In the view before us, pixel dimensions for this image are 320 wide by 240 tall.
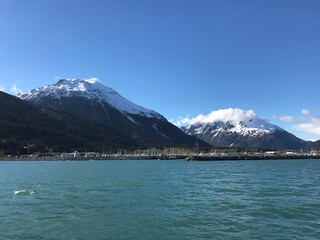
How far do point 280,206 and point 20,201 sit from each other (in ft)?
98.3

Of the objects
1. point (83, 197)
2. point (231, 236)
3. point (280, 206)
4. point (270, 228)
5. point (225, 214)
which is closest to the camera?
point (231, 236)

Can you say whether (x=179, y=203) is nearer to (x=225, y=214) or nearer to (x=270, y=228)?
(x=225, y=214)

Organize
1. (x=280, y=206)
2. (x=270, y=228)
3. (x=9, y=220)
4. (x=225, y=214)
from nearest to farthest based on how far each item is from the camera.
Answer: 1. (x=270, y=228)
2. (x=9, y=220)
3. (x=225, y=214)
4. (x=280, y=206)

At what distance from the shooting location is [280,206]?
4225 cm

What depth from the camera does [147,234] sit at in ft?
98.4

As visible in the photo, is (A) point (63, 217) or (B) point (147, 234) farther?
(A) point (63, 217)

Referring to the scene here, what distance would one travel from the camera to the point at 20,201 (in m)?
47.0

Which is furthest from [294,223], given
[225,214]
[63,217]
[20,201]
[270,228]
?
[20,201]

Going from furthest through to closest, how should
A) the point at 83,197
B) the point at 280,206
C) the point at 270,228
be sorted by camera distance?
the point at 83,197, the point at 280,206, the point at 270,228

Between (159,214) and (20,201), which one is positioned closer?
(159,214)

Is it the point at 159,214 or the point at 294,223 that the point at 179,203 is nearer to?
the point at 159,214

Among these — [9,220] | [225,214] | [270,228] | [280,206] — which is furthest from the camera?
[280,206]

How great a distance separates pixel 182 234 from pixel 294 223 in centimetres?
1048

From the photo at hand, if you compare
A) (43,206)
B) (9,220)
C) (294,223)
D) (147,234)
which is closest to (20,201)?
(43,206)
